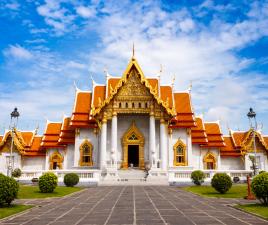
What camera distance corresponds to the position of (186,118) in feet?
108

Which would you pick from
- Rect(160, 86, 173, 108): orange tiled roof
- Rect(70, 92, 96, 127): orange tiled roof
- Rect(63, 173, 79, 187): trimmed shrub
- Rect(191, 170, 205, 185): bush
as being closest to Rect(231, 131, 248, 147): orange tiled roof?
Rect(160, 86, 173, 108): orange tiled roof

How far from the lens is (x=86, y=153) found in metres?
32.5

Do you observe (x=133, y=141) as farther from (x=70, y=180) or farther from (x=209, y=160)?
(x=70, y=180)

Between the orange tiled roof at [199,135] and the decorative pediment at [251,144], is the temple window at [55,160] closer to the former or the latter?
the orange tiled roof at [199,135]

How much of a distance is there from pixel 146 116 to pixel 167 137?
304cm

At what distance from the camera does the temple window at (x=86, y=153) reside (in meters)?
32.2

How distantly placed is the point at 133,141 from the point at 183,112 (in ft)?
20.4

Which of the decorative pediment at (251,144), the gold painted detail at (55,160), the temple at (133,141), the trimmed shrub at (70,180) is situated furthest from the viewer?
the decorative pediment at (251,144)

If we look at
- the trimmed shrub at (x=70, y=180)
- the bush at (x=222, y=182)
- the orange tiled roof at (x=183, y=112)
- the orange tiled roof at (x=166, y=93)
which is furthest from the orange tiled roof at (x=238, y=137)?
the trimmed shrub at (x=70, y=180)

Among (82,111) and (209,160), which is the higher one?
(82,111)

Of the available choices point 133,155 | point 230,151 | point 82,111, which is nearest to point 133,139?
point 133,155

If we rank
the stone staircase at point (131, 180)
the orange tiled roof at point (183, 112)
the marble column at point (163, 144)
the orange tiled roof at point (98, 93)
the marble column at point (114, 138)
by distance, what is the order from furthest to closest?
the orange tiled roof at point (98, 93) < the orange tiled roof at point (183, 112) < the marble column at point (163, 144) < the marble column at point (114, 138) < the stone staircase at point (131, 180)

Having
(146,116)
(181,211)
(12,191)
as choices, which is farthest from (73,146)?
(181,211)

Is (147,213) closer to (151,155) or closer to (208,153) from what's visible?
(151,155)
